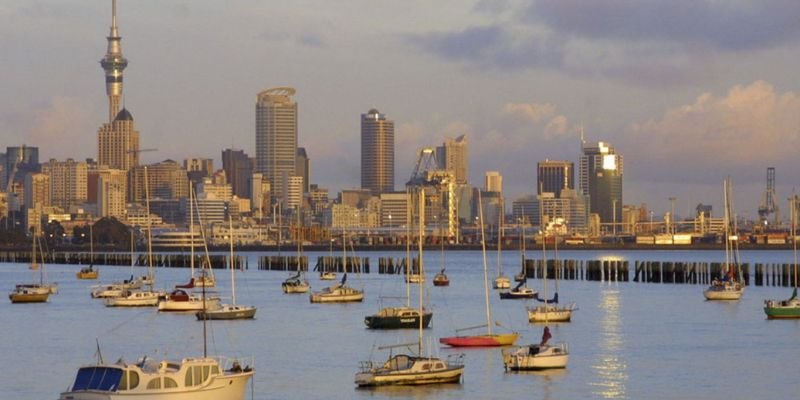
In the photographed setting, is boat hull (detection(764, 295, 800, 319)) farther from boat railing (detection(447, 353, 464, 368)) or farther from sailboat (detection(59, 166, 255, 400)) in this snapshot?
sailboat (detection(59, 166, 255, 400))

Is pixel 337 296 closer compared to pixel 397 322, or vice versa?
pixel 397 322

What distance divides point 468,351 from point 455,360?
5.74m

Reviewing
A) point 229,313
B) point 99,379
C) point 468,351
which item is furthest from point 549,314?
point 99,379

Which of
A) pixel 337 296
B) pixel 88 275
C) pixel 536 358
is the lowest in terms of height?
pixel 536 358

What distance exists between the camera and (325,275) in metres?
160

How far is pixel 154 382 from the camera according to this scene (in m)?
48.8

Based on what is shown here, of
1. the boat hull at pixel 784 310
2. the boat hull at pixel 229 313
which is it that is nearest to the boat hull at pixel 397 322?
the boat hull at pixel 229 313

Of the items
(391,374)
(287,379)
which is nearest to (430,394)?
(391,374)

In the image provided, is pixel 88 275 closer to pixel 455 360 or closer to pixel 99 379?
pixel 455 360

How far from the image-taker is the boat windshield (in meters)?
48.6

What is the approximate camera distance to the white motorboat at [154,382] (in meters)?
48.5

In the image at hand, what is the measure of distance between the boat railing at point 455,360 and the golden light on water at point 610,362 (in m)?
4.86

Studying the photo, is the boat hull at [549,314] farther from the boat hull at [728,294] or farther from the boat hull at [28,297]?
the boat hull at [28,297]

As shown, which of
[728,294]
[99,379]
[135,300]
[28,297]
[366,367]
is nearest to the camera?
[99,379]
